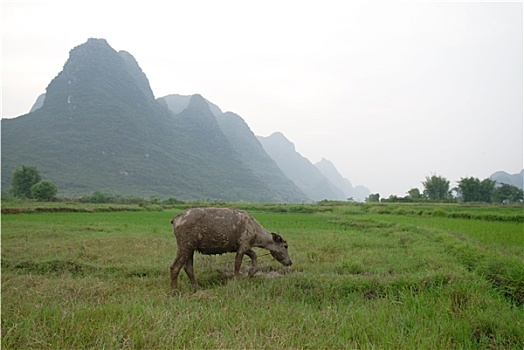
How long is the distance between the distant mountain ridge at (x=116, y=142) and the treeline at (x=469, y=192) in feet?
168

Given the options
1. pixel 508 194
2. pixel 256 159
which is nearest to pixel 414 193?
pixel 508 194

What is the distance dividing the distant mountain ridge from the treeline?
168 feet

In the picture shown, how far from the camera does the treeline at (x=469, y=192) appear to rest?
5772 cm

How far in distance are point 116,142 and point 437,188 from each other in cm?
7830

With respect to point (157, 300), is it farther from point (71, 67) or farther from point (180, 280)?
point (71, 67)

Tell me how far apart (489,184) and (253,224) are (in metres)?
64.8

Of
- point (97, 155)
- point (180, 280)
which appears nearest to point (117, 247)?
point (180, 280)

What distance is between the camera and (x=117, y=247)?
397 inches

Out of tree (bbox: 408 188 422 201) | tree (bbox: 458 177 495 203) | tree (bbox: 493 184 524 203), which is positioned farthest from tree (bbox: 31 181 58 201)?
tree (bbox: 493 184 524 203)

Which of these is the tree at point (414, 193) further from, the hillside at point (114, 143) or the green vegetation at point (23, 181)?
the green vegetation at point (23, 181)

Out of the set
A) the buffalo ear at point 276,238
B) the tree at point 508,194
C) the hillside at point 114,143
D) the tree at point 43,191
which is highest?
the hillside at point 114,143

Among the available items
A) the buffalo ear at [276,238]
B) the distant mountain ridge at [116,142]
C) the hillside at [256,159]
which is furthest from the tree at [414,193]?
the hillside at [256,159]

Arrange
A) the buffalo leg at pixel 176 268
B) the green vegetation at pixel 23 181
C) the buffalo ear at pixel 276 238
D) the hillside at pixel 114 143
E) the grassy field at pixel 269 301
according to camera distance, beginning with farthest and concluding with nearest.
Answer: the hillside at pixel 114 143, the green vegetation at pixel 23 181, the buffalo ear at pixel 276 238, the buffalo leg at pixel 176 268, the grassy field at pixel 269 301

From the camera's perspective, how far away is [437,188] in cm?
6328
